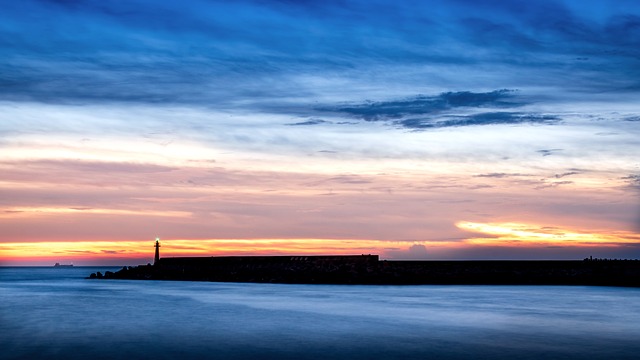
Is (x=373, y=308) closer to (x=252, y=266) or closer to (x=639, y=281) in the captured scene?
(x=639, y=281)

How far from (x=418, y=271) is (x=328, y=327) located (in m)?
29.4

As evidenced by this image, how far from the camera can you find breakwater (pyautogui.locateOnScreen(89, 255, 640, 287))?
47719 millimetres

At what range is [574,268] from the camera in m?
48.4

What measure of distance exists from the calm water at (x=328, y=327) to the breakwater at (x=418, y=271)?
33.7 ft

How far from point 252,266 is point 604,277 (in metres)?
26.0

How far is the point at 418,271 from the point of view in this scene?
51.9 meters

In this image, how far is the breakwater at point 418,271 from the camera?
157 feet

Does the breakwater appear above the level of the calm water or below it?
above

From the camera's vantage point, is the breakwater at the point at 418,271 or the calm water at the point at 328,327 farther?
the breakwater at the point at 418,271

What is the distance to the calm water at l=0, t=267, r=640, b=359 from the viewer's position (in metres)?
17.6

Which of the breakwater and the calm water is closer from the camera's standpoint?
the calm water

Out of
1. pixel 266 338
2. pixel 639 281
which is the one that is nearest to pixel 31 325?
pixel 266 338

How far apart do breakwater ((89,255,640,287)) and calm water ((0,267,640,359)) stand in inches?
405

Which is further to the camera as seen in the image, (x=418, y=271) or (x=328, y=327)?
(x=418, y=271)
